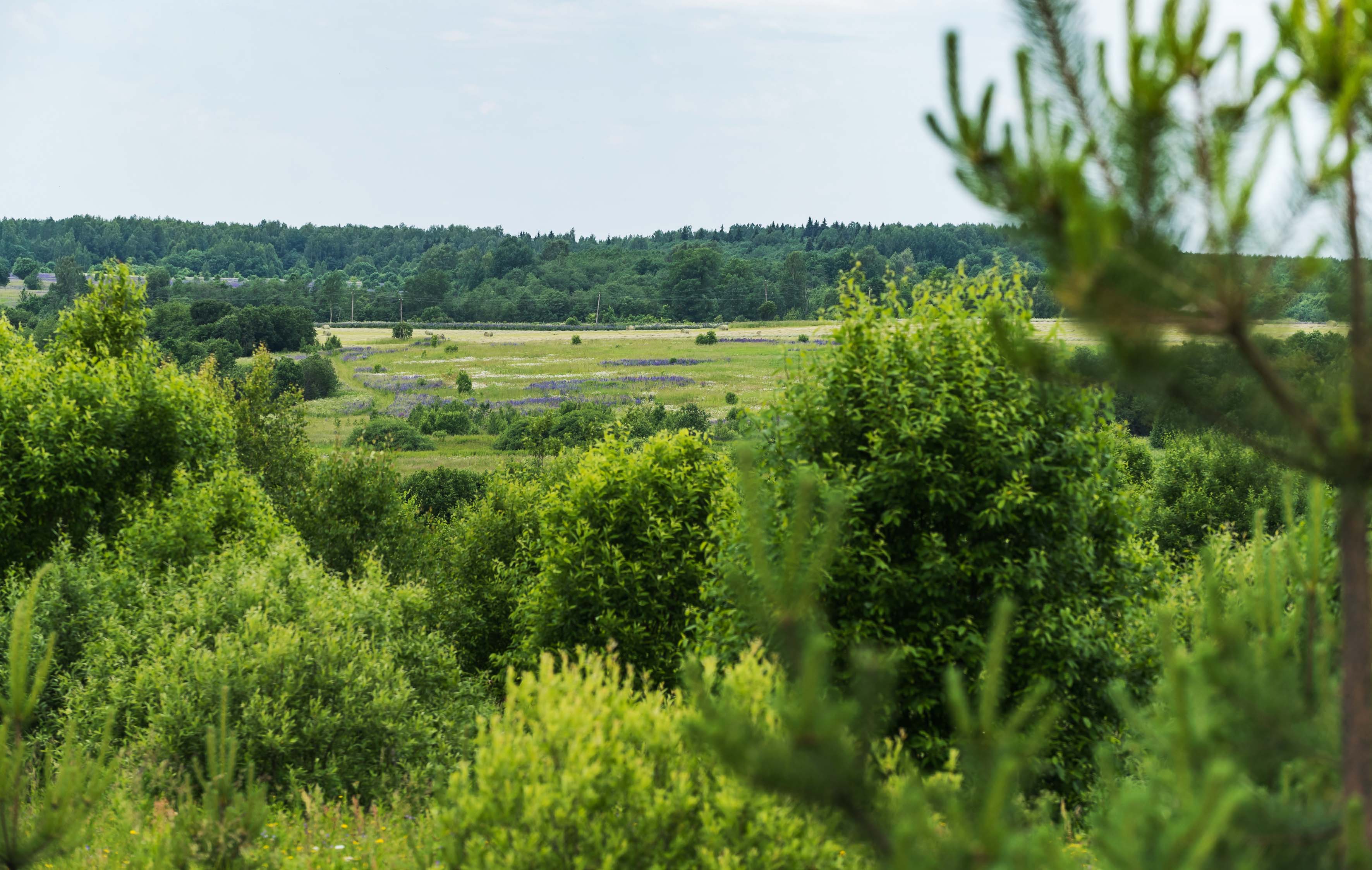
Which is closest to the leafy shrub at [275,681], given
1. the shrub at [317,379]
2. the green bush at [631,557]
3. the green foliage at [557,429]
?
the green bush at [631,557]

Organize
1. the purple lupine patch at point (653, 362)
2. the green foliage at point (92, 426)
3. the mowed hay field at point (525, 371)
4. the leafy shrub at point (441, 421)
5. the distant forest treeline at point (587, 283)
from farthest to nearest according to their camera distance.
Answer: the distant forest treeline at point (587, 283), the purple lupine patch at point (653, 362), the leafy shrub at point (441, 421), the mowed hay field at point (525, 371), the green foliage at point (92, 426)

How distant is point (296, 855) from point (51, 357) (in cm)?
2064

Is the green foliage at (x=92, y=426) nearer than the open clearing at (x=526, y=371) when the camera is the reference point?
Yes

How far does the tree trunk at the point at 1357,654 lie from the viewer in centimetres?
345

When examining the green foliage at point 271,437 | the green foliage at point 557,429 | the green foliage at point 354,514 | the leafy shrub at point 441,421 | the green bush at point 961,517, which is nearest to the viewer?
the green bush at point 961,517

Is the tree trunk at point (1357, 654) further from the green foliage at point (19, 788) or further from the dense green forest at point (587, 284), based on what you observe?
the dense green forest at point (587, 284)

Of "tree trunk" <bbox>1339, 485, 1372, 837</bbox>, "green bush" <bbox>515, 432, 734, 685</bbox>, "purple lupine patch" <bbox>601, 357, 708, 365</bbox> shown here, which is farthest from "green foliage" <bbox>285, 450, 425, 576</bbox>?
"purple lupine patch" <bbox>601, 357, 708, 365</bbox>

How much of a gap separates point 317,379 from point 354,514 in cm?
6985

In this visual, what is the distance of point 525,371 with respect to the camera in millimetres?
116688

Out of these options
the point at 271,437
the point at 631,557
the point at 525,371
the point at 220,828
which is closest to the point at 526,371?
the point at 525,371

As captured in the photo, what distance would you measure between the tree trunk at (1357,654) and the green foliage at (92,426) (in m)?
23.6

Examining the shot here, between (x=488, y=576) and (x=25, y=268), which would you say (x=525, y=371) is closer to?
(x=488, y=576)

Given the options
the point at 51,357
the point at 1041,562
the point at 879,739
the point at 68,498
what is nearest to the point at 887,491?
the point at 1041,562

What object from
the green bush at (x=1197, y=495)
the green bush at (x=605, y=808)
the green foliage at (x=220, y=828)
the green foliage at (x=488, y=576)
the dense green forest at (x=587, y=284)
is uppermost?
the dense green forest at (x=587, y=284)
